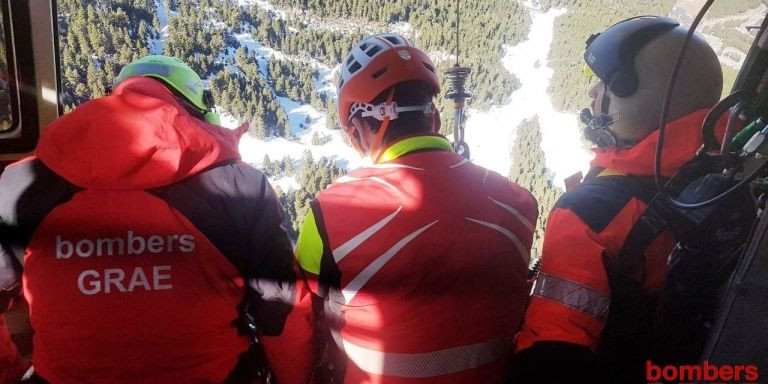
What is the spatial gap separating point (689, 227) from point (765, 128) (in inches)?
11.7

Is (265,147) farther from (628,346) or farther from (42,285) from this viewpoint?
(628,346)

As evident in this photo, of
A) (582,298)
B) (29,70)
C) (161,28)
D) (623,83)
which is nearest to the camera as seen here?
(582,298)

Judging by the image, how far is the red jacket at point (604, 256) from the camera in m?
1.22

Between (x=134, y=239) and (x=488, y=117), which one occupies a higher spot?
(x=134, y=239)

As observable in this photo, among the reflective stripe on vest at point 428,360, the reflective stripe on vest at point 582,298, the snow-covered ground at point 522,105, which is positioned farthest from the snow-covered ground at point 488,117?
the reflective stripe on vest at point 582,298

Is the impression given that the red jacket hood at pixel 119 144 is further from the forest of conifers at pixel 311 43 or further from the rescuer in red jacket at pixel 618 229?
the forest of conifers at pixel 311 43

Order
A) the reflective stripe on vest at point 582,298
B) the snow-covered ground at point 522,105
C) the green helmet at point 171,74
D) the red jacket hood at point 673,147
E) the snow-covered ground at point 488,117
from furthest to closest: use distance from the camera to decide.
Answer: the snow-covered ground at point 522,105 < the snow-covered ground at point 488,117 < the green helmet at point 171,74 < the red jacket hood at point 673,147 < the reflective stripe on vest at point 582,298

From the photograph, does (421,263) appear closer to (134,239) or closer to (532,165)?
(134,239)

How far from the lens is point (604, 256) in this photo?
1.23 meters

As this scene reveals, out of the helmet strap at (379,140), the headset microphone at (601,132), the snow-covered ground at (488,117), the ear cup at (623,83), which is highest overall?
the ear cup at (623,83)

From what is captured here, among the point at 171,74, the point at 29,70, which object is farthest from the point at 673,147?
the point at 29,70

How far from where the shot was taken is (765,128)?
1.11 metres

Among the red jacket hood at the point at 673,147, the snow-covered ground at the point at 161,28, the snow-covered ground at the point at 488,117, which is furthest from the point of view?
the snow-covered ground at the point at 488,117

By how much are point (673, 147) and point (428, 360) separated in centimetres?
98
